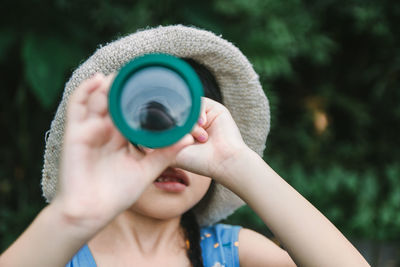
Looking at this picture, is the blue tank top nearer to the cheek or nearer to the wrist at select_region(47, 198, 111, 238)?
the cheek

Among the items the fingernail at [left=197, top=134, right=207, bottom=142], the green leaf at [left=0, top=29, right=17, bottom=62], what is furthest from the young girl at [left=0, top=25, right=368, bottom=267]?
the green leaf at [left=0, top=29, right=17, bottom=62]

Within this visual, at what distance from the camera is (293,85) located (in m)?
3.97

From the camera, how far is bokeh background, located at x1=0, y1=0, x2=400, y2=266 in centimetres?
258

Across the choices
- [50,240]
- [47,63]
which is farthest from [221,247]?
[47,63]

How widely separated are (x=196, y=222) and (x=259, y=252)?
0.24 metres

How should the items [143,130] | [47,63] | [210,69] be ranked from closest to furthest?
[143,130], [210,69], [47,63]

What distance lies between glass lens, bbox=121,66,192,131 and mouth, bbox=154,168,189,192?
44cm

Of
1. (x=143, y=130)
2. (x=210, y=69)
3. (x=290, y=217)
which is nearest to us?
(x=143, y=130)

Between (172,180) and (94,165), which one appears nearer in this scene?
(94,165)

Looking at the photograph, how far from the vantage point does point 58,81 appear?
2.43 meters

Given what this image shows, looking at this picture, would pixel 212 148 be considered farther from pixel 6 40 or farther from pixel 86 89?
pixel 6 40

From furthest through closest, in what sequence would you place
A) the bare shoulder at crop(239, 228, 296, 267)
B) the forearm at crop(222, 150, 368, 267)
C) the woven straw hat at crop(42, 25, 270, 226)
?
1. the bare shoulder at crop(239, 228, 296, 267)
2. the woven straw hat at crop(42, 25, 270, 226)
3. the forearm at crop(222, 150, 368, 267)

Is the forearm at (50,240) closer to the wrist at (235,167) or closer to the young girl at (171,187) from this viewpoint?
the young girl at (171,187)

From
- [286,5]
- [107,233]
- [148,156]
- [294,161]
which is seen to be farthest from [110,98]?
[294,161]
